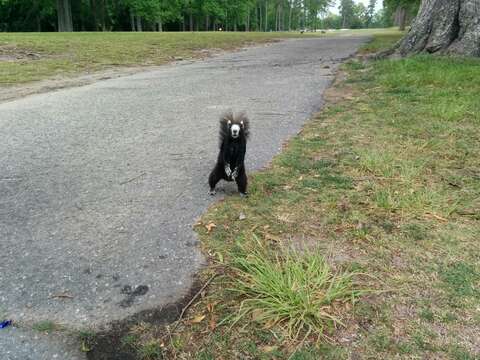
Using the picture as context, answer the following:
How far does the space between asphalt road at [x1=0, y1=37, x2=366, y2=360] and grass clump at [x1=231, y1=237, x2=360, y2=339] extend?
39 cm

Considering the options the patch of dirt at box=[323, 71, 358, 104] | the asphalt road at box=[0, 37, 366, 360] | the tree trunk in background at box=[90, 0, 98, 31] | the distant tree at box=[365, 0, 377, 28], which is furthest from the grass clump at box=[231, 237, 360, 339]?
the distant tree at box=[365, 0, 377, 28]

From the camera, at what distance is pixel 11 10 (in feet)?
134

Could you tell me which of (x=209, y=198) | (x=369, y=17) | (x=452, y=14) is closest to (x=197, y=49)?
(x=452, y=14)

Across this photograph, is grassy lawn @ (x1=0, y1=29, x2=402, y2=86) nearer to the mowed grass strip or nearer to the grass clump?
the mowed grass strip

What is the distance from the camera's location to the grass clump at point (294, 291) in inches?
74.3

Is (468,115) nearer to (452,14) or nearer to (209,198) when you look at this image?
(209,198)

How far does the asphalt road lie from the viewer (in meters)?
2.12

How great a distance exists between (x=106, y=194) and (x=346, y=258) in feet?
7.24

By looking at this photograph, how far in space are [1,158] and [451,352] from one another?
15.2ft

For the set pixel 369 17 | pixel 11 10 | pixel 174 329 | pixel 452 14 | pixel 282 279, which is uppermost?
pixel 369 17

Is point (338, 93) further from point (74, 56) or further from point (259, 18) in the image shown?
point (259, 18)

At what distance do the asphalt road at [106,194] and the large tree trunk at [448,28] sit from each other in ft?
13.9

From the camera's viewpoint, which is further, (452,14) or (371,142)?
(452,14)

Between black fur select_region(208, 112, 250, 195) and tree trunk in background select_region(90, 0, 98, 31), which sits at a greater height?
tree trunk in background select_region(90, 0, 98, 31)
